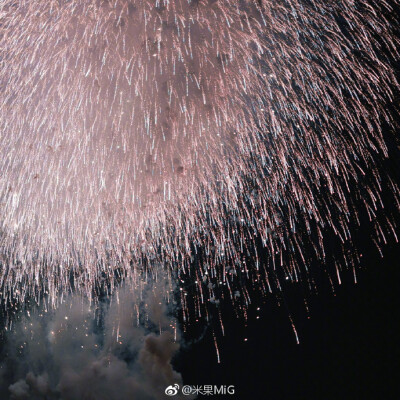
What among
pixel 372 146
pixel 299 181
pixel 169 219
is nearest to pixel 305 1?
pixel 372 146

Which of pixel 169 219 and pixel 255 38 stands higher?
pixel 255 38

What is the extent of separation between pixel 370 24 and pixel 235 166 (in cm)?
346

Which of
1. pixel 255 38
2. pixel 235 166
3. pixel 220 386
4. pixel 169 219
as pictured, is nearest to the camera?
pixel 255 38

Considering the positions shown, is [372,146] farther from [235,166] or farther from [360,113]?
[235,166]

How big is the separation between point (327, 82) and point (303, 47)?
82cm

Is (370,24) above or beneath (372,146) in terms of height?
above

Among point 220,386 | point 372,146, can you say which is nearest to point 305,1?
point 372,146

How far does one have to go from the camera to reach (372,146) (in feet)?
17.1

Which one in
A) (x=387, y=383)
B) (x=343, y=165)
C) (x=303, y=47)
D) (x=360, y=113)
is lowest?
(x=387, y=383)

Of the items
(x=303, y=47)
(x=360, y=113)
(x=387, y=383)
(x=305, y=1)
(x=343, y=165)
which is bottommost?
(x=387, y=383)

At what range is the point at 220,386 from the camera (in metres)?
34.4

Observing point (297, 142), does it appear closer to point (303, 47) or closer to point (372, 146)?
point (372, 146)

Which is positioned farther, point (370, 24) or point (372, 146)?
point (372, 146)

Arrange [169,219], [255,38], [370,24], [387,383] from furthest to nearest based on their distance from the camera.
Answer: [387,383] → [169,219] → [255,38] → [370,24]
